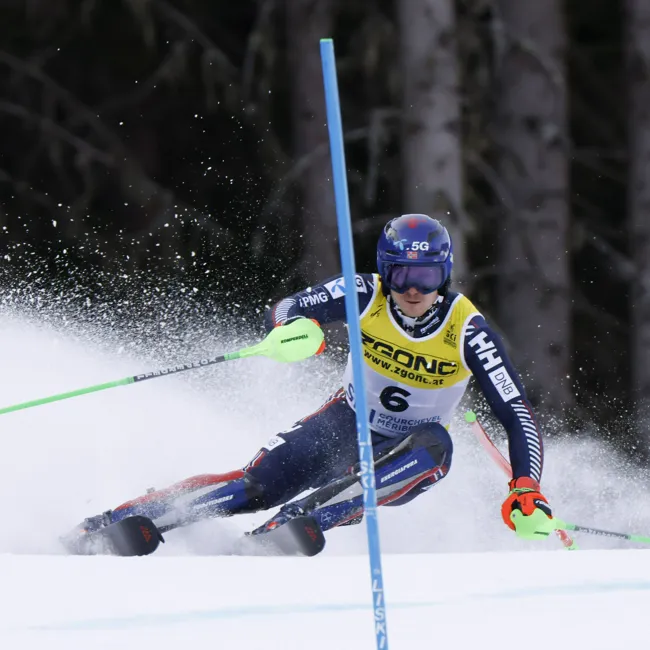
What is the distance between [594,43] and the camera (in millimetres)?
13188

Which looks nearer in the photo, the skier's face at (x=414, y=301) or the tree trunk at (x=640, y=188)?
the skier's face at (x=414, y=301)

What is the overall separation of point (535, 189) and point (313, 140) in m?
1.98

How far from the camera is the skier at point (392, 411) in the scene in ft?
16.2

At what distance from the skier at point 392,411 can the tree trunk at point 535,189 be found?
15.7ft

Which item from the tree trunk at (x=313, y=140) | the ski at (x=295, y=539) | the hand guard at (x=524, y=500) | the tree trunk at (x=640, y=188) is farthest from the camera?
the tree trunk at (x=640, y=188)

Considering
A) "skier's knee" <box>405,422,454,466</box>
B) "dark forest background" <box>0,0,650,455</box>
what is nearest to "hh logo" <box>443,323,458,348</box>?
"skier's knee" <box>405,422,454,466</box>

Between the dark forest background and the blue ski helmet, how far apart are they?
382 centimetres

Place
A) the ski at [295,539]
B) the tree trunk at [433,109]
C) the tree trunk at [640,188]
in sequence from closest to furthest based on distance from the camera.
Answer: the ski at [295,539]
the tree trunk at [433,109]
the tree trunk at [640,188]

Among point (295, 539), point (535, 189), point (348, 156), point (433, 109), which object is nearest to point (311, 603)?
point (295, 539)

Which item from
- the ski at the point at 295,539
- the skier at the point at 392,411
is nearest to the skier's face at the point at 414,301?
the skier at the point at 392,411

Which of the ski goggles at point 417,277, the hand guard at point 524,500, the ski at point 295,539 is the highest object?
the ski goggles at point 417,277

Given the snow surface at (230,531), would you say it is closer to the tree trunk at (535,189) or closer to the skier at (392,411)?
the skier at (392,411)

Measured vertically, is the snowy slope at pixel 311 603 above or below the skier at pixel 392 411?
above

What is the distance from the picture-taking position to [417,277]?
4.94 meters
